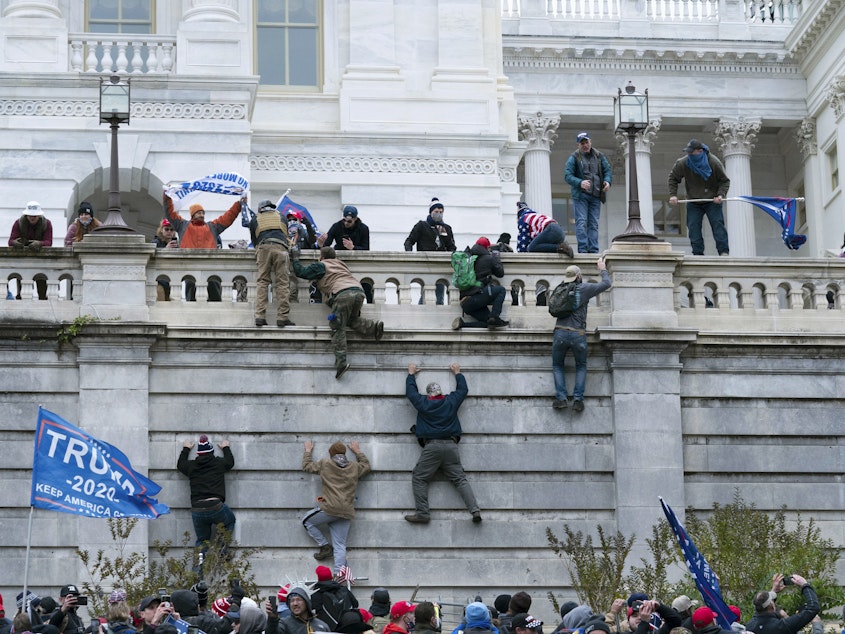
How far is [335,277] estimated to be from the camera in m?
33.8

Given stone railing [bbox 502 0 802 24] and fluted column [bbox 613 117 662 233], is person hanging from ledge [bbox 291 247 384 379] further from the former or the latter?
stone railing [bbox 502 0 802 24]

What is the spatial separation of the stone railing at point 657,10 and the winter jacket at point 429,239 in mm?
30451

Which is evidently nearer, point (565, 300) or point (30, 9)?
point (565, 300)

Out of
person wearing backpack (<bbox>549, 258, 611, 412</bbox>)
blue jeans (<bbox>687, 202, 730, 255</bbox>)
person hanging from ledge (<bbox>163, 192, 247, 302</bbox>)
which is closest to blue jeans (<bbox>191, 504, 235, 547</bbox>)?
person hanging from ledge (<bbox>163, 192, 247, 302</bbox>)

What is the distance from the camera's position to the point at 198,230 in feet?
118

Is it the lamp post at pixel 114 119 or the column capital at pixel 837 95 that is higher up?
the column capital at pixel 837 95

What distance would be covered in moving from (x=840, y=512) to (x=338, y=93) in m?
16.9

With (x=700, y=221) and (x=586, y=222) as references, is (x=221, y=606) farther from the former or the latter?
(x=700, y=221)

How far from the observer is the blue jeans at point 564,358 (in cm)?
3356

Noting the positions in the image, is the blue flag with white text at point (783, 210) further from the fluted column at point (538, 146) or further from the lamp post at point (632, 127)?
the fluted column at point (538, 146)

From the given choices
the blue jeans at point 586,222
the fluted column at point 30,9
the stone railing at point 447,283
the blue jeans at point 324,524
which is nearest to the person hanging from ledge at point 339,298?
the stone railing at point 447,283

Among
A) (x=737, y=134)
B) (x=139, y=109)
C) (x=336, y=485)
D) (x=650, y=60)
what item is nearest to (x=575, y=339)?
(x=336, y=485)

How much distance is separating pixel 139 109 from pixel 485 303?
1240 cm

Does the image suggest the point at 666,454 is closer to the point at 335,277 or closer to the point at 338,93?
the point at 335,277
